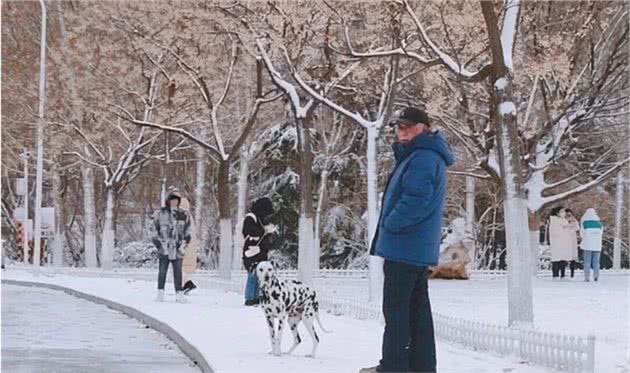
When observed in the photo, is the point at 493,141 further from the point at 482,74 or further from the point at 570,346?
the point at 570,346

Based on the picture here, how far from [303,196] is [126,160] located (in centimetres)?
1571

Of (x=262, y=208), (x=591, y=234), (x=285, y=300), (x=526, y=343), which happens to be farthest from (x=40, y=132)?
(x=526, y=343)

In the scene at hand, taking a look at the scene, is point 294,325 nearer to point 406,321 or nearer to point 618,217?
point 406,321

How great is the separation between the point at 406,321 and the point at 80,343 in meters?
6.69

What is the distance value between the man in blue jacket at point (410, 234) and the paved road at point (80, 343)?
3.61 m

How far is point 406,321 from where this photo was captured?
876cm

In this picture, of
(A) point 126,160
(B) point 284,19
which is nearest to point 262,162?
Answer: (A) point 126,160

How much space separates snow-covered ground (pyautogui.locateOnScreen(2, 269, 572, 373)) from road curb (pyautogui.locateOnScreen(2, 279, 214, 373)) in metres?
0.09

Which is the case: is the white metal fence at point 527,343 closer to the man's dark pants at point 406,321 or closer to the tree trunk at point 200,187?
the man's dark pants at point 406,321

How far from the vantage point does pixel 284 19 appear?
22.1 metres

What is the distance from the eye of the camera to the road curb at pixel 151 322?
1227 cm

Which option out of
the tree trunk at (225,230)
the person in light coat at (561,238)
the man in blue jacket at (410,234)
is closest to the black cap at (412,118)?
the man in blue jacket at (410,234)

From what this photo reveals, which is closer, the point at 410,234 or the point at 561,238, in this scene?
the point at 410,234

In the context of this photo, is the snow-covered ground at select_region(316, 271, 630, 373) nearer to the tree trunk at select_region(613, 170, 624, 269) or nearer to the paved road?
the paved road
